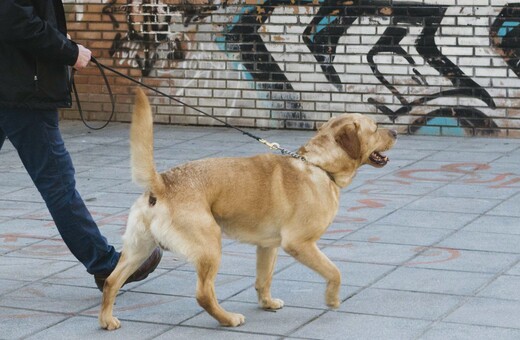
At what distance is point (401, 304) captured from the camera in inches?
220

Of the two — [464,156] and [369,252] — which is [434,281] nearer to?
[369,252]

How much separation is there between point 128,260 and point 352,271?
153cm

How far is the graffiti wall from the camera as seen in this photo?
36.2 ft

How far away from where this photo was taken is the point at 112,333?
5.24 meters

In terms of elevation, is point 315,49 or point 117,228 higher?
point 315,49

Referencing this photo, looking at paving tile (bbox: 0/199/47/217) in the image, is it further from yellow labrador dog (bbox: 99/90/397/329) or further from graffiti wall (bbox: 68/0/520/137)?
graffiti wall (bbox: 68/0/520/137)

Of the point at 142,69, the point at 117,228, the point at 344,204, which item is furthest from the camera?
the point at 142,69

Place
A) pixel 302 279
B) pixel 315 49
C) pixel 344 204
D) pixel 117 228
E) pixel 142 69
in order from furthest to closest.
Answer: pixel 142 69
pixel 315 49
pixel 344 204
pixel 117 228
pixel 302 279

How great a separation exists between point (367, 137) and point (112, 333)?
1582mm

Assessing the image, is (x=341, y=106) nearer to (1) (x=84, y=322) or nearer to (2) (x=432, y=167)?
(2) (x=432, y=167)

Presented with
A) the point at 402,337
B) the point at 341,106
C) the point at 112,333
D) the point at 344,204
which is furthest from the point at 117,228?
the point at 341,106

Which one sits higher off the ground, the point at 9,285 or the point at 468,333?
the point at 468,333

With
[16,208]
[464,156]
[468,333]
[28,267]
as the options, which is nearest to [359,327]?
[468,333]

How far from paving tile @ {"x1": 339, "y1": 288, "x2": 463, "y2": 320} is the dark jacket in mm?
1869
